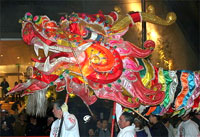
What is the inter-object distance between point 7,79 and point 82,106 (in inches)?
58.4

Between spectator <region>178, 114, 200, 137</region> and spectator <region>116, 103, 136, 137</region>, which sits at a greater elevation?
spectator <region>116, 103, 136, 137</region>

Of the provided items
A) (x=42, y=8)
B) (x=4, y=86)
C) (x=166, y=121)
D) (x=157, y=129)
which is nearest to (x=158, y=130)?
(x=157, y=129)

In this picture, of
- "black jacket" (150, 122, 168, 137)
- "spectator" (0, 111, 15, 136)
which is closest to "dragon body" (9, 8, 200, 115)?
"black jacket" (150, 122, 168, 137)

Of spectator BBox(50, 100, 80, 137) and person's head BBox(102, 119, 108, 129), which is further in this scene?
person's head BBox(102, 119, 108, 129)

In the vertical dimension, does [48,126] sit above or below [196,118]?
below

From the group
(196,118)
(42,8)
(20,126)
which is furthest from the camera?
(42,8)

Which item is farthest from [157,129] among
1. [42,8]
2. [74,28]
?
[42,8]

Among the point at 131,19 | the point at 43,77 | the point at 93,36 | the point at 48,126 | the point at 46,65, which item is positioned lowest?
the point at 48,126

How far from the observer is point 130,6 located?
9180 millimetres

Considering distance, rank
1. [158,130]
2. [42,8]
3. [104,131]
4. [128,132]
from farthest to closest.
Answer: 1. [42,8]
2. [104,131]
3. [158,130]
4. [128,132]

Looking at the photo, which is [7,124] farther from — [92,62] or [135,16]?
Result: [135,16]

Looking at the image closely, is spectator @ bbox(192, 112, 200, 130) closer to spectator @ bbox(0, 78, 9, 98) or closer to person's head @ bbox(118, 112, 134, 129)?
person's head @ bbox(118, 112, 134, 129)

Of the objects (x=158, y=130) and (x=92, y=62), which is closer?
(x=92, y=62)

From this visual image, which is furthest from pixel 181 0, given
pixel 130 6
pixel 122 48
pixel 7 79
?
pixel 7 79
